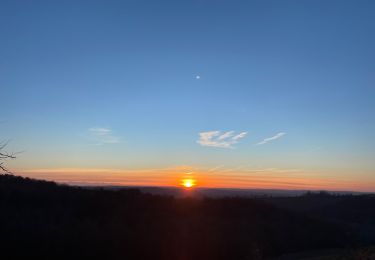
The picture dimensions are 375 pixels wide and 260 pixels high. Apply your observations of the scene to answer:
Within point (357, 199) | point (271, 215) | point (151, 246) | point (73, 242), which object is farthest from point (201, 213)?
point (357, 199)

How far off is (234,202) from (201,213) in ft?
26.4

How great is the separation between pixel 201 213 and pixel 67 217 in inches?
614

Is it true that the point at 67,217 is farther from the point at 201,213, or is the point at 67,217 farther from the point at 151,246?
the point at 201,213

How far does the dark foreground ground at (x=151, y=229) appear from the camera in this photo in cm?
2961

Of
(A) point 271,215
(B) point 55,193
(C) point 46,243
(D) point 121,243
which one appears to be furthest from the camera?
(A) point 271,215

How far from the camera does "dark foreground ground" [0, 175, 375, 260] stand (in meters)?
29.6

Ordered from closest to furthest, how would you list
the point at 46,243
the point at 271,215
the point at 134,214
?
the point at 46,243, the point at 134,214, the point at 271,215

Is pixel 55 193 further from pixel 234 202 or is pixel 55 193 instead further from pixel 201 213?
pixel 234 202

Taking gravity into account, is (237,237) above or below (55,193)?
below

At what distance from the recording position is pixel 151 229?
116 ft

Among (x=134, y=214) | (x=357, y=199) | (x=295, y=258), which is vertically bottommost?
(x=295, y=258)

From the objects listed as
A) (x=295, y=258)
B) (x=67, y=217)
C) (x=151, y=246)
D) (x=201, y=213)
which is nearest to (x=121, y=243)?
(x=151, y=246)

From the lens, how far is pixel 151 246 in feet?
106

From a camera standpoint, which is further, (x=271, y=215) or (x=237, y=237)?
(x=271, y=215)
